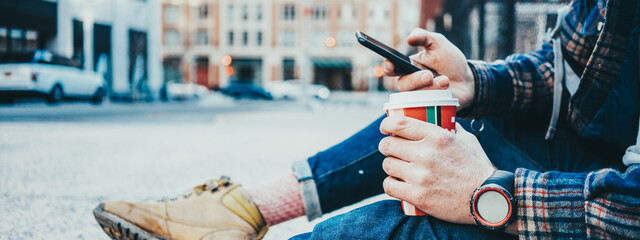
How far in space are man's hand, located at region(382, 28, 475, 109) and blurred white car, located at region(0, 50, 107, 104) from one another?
11.2 metres

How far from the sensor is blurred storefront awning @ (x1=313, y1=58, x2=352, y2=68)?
39.3 m

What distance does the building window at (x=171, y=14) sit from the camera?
39031mm

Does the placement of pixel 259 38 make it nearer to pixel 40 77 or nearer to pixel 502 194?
pixel 40 77

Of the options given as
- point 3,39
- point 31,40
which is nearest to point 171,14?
point 31,40

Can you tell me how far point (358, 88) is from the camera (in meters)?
39.8

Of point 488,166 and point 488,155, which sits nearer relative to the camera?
point 488,166

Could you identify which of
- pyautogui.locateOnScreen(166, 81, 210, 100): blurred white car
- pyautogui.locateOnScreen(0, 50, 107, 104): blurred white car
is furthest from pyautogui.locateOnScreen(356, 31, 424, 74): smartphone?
pyautogui.locateOnScreen(166, 81, 210, 100): blurred white car

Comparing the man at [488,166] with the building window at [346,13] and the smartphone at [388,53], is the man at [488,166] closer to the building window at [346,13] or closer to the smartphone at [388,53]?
the smartphone at [388,53]

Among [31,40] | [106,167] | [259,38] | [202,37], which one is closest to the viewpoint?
[106,167]

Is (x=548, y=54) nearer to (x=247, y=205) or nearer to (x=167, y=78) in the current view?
(x=247, y=205)

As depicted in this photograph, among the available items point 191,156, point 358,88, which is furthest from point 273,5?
point 191,156

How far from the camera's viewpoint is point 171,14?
1542 inches

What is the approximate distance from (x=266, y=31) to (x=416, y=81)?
38.7m

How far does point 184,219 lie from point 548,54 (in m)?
1.14
